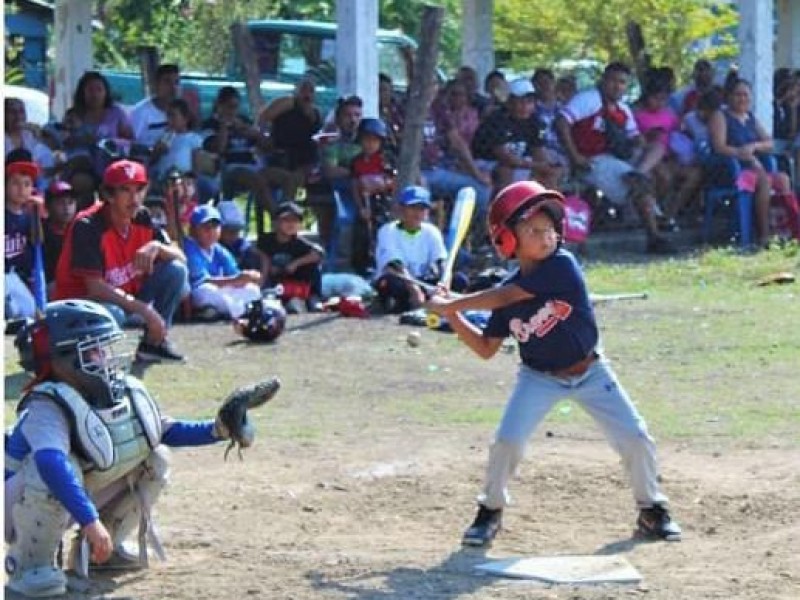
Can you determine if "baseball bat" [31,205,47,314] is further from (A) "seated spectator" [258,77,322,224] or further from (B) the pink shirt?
(B) the pink shirt

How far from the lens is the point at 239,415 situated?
6301 millimetres

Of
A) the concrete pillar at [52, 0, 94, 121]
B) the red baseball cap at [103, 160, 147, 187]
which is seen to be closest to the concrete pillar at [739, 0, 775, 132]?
the concrete pillar at [52, 0, 94, 121]

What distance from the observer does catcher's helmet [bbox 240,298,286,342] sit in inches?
495

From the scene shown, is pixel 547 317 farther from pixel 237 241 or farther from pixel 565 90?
pixel 565 90

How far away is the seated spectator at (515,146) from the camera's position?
17.1 meters

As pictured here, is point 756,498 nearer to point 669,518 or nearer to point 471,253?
point 669,518

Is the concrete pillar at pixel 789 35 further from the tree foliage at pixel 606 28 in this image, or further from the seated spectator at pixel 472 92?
the seated spectator at pixel 472 92

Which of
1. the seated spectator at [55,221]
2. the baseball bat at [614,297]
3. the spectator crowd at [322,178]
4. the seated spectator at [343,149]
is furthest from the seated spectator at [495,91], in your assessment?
the seated spectator at [55,221]

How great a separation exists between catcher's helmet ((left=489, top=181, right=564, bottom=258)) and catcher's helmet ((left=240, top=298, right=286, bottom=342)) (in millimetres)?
5877

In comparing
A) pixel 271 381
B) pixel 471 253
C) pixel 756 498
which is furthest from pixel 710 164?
pixel 271 381

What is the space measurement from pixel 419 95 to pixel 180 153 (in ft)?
7.42

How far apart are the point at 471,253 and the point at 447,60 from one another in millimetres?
23810

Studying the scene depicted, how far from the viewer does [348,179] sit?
52.4 feet

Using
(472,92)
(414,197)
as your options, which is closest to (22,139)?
(414,197)
